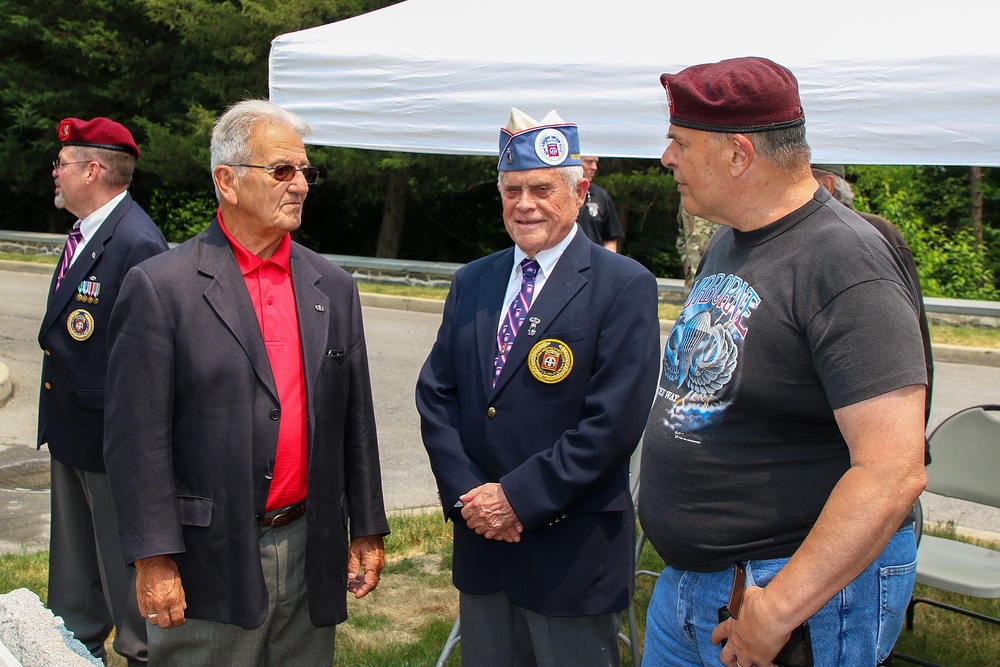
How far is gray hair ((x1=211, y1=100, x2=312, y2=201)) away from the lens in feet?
8.59

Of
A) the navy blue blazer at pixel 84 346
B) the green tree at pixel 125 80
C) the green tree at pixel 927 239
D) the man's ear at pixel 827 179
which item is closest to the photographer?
the navy blue blazer at pixel 84 346

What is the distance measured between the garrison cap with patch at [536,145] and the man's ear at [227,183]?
29.8 inches

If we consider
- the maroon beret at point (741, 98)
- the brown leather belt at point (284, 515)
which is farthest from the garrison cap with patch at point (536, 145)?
the brown leather belt at point (284, 515)

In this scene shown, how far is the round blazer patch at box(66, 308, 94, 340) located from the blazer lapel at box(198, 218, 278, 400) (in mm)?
1079

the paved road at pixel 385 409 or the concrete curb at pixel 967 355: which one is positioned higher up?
the concrete curb at pixel 967 355

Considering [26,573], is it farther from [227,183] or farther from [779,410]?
[779,410]

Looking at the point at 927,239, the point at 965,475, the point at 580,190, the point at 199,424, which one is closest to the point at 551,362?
the point at 580,190

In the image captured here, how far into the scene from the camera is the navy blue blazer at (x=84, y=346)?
339cm

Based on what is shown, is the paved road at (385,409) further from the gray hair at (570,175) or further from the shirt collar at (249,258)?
the gray hair at (570,175)

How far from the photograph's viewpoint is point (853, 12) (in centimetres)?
303

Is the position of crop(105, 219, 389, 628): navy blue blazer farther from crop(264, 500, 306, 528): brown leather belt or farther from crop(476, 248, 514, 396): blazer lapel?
crop(476, 248, 514, 396): blazer lapel

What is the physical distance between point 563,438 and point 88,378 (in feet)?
5.96

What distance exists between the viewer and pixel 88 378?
3404 millimetres

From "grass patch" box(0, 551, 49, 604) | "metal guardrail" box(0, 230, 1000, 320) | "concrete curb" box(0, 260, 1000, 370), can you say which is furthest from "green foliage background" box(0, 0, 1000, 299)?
"grass patch" box(0, 551, 49, 604)
